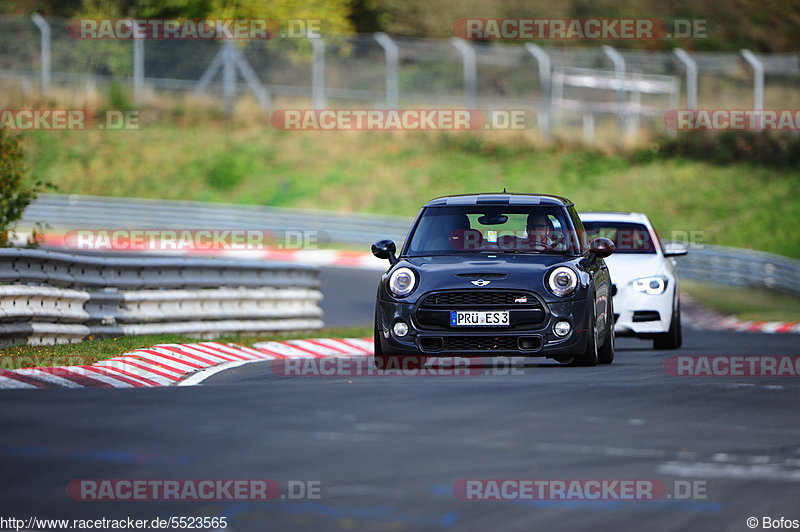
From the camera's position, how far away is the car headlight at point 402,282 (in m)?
12.5

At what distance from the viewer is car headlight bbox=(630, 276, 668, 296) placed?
1686cm

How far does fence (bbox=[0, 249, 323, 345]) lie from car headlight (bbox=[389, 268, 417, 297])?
3.49 m

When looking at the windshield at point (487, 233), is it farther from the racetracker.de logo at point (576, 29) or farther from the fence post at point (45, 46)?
the racetracker.de logo at point (576, 29)

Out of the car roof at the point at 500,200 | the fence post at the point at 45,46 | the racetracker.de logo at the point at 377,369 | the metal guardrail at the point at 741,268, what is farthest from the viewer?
the fence post at the point at 45,46

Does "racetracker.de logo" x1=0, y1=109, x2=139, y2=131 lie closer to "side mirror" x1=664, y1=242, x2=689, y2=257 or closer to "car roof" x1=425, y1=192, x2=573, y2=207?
"side mirror" x1=664, y1=242, x2=689, y2=257

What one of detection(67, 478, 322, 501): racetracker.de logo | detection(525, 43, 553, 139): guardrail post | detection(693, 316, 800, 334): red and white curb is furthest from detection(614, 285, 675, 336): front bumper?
detection(525, 43, 553, 139): guardrail post

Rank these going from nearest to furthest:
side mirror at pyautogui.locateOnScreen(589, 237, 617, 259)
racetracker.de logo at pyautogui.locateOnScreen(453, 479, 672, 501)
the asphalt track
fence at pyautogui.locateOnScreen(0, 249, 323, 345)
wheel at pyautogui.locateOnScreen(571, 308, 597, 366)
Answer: the asphalt track → racetracker.de logo at pyautogui.locateOnScreen(453, 479, 672, 501) → wheel at pyautogui.locateOnScreen(571, 308, 597, 366) → side mirror at pyautogui.locateOnScreen(589, 237, 617, 259) → fence at pyautogui.locateOnScreen(0, 249, 323, 345)

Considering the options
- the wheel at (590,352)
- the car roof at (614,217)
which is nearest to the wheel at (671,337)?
the car roof at (614,217)

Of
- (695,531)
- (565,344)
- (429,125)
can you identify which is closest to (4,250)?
A: (565,344)

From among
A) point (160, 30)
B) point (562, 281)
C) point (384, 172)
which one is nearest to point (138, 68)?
point (160, 30)

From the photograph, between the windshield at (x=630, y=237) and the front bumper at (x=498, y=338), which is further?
the windshield at (x=630, y=237)

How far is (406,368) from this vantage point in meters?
13.1

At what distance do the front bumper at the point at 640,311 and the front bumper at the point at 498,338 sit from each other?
14.2 ft

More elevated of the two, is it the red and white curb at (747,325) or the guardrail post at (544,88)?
the guardrail post at (544,88)
